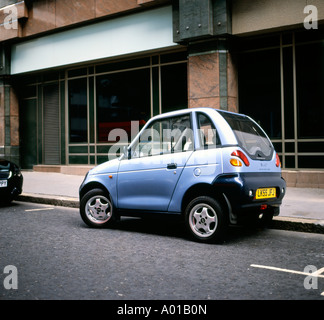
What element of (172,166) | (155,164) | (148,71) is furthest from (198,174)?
(148,71)

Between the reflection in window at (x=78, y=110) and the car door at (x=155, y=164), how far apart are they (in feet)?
31.4

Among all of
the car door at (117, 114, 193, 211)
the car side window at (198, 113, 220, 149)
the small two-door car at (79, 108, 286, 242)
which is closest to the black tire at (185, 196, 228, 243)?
the small two-door car at (79, 108, 286, 242)

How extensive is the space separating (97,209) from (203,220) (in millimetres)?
1945

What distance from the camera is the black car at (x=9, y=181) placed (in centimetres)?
895

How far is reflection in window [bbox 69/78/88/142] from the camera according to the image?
15586 mm

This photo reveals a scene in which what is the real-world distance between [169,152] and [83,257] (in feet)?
6.27

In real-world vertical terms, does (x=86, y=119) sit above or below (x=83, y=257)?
above

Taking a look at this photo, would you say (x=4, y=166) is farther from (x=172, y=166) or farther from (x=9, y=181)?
(x=172, y=166)

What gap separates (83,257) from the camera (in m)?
4.83

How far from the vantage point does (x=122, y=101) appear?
566 inches

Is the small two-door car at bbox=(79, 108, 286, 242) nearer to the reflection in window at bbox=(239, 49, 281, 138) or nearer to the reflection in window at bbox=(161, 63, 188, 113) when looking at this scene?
the reflection in window at bbox=(239, 49, 281, 138)
